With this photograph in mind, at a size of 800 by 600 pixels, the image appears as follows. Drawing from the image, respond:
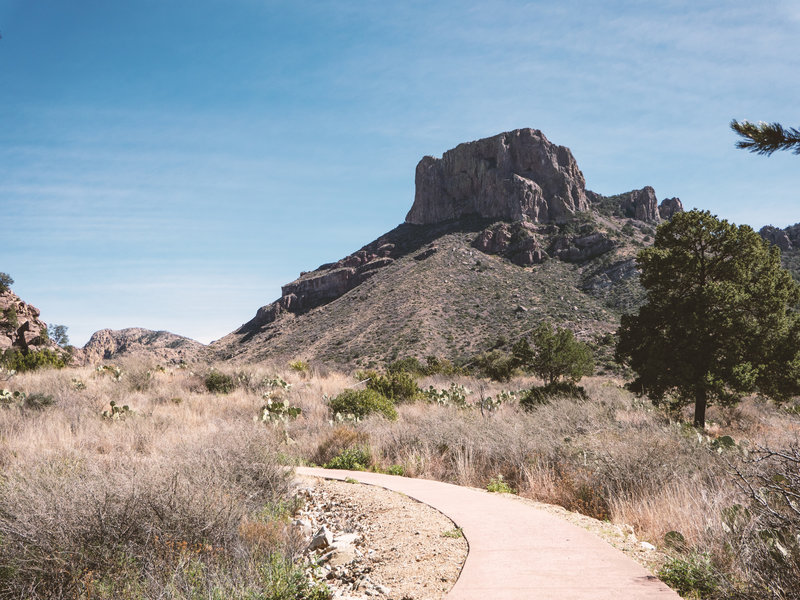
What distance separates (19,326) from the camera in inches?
1368

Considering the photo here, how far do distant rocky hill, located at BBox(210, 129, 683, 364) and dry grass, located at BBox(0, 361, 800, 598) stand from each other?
39079 mm

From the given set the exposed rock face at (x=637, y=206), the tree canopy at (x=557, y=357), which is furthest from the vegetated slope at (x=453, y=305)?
the tree canopy at (x=557, y=357)

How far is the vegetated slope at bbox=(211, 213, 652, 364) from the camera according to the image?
180 ft

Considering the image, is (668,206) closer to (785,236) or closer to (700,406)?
(785,236)

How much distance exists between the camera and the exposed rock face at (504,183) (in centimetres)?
9938

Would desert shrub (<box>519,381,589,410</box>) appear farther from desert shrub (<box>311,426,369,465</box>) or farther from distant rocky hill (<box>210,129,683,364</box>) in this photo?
distant rocky hill (<box>210,129,683,364</box>)

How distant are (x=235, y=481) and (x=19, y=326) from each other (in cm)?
3864

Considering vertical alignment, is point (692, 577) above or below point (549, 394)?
above

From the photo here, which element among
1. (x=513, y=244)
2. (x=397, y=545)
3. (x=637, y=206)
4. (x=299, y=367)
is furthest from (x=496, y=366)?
(x=637, y=206)

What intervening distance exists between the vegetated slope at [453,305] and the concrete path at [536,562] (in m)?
44.6

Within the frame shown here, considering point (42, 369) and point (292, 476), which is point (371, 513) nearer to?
point (292, 476)

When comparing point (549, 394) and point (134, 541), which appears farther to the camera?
point (549, 394)

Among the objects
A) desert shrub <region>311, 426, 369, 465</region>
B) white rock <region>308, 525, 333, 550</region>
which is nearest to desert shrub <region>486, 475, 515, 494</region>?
white rock <region>308, 525, 333, 550</region>

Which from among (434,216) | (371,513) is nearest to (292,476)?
(371,513)
